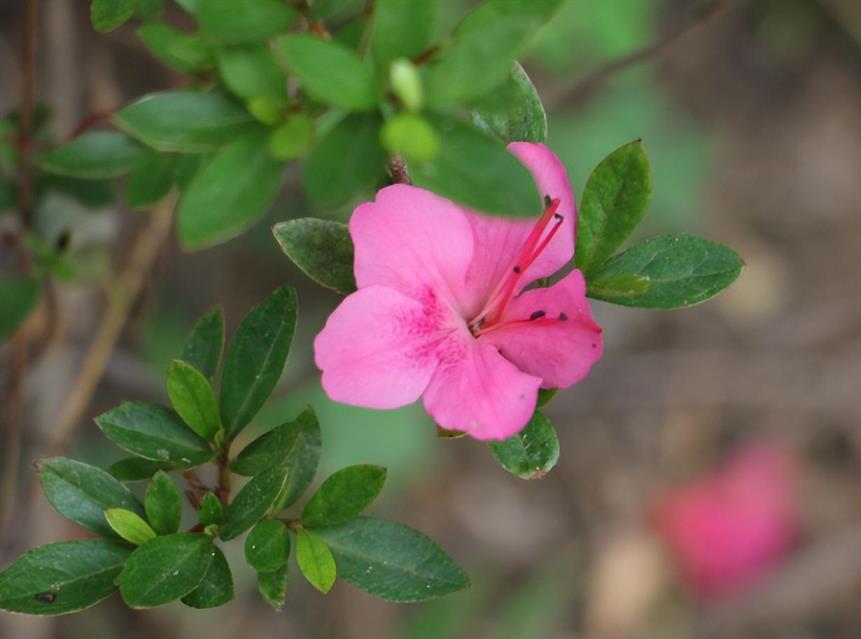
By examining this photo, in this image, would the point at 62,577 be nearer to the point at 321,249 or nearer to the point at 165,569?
the point at 165,569

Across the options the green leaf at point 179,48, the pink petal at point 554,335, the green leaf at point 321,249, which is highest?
the green leaf at point 179,48

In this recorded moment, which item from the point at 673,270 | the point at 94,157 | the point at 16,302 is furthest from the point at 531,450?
the point at 16,302

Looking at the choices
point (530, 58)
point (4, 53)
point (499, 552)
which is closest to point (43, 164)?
point (4, 53)

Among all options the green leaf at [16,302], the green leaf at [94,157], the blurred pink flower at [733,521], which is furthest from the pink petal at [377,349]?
the blurred pink flower at [733,521]

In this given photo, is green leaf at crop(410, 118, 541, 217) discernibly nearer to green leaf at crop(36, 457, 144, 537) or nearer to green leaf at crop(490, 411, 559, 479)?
green leaf at crop(490, 411, 559, 479)

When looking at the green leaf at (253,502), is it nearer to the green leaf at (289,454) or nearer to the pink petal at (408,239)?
the green leaf at (289,454)

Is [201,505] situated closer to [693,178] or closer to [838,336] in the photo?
[693,178]
